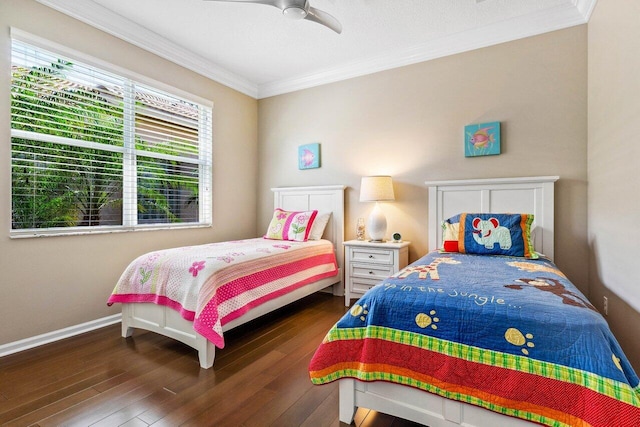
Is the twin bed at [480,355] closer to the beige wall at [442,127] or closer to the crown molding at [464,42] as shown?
the beige wall at [442,127]

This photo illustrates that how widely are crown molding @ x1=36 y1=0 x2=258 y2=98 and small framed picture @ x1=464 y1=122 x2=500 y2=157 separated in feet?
9.56

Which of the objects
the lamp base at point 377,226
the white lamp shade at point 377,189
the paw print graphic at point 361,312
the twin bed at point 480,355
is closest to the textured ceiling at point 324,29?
the white lamp shade at point 377,189

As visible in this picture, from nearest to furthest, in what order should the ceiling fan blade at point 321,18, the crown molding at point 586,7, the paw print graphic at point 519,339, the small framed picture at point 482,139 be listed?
the paw print graphic at point 519,339, the ceiling fan blade at point 321,18, the crown molding at point 586,7, the small framed picture at point 482,139

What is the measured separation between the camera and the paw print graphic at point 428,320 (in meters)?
1.33

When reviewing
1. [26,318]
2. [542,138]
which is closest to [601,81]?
[542,138]

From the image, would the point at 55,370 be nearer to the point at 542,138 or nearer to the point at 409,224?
the point at 409,224

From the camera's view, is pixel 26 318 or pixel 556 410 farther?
pixel 26 318

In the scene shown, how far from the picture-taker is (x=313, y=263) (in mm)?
3268

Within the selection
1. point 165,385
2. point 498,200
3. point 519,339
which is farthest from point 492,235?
point 165,385

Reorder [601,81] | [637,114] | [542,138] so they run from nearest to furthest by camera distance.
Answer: [637,114] < [601,81] < [542,138]

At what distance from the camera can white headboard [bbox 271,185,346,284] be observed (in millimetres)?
3777

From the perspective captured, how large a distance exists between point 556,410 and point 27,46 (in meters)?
3.81

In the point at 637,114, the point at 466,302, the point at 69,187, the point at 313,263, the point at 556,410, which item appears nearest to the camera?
the point at 556,410

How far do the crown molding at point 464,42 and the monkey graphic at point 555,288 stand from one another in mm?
2367
